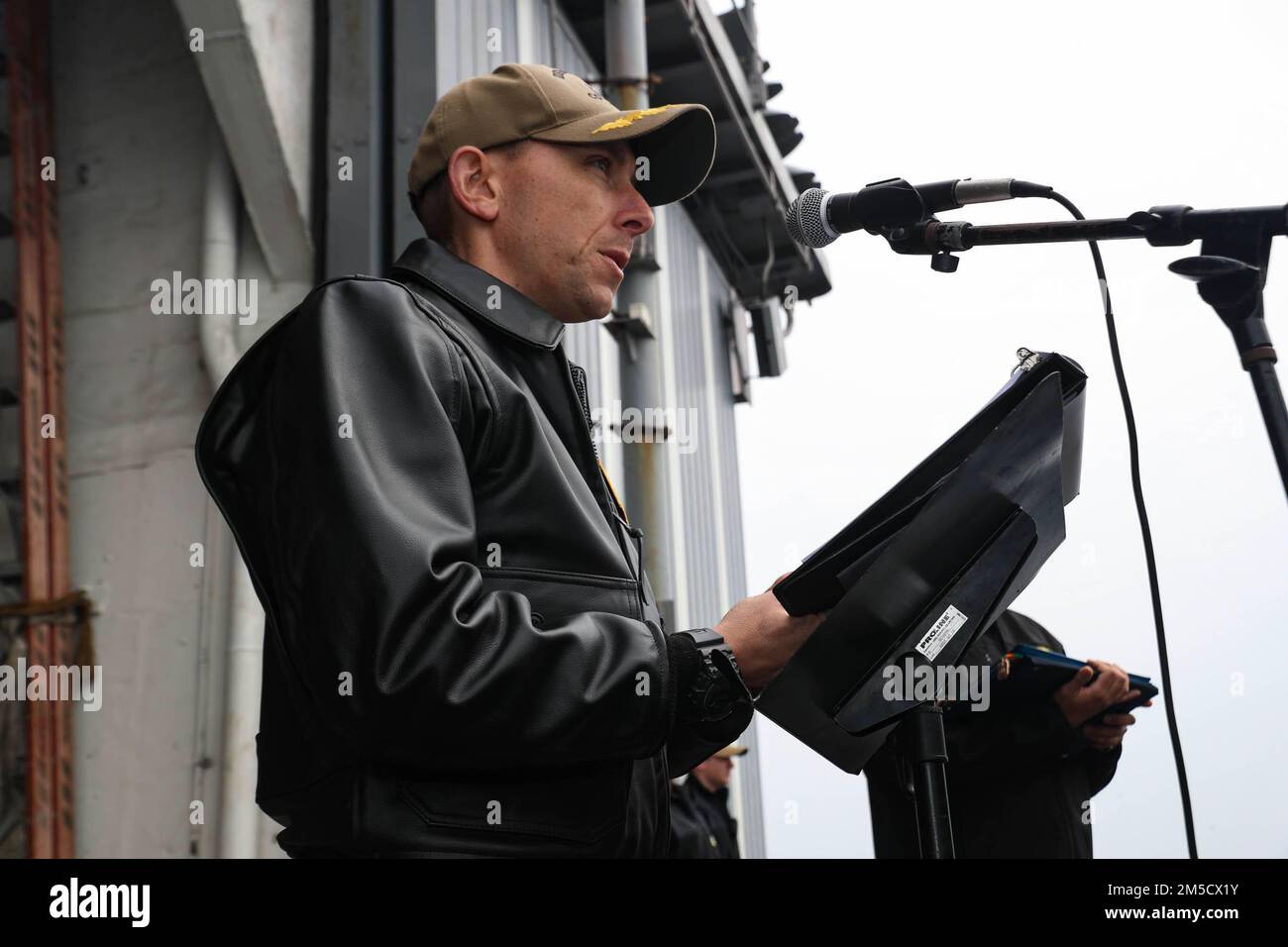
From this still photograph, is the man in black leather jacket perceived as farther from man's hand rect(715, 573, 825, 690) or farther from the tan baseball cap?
the tan baseball cap

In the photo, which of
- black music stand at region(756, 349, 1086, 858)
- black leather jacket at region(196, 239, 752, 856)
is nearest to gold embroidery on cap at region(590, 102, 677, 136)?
black leather jacket at region(196, 239, 752, 856)

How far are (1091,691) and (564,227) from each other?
1.84 meters

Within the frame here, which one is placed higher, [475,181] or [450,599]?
[475,181]

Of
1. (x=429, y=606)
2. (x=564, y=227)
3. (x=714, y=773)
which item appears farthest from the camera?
(x=714, y=773)

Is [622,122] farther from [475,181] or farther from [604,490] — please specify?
[604,490]

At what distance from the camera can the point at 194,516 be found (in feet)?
13.1

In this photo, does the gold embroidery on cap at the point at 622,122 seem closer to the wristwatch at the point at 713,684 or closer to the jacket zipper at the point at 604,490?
the jacket zipper at the point at 604,490

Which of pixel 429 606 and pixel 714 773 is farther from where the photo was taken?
pixel 714 773

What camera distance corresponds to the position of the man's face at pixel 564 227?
177 centimetres

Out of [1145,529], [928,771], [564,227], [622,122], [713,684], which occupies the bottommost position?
[928,771]

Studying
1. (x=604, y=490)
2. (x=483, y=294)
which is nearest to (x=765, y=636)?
(x=604, y=490)

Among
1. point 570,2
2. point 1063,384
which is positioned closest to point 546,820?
point 1063,384

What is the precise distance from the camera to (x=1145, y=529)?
172 cm

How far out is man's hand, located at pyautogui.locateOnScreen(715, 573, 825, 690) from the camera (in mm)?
1426
